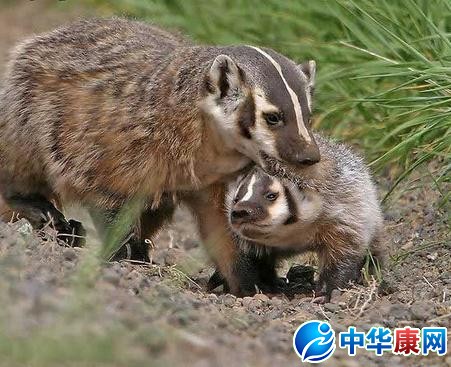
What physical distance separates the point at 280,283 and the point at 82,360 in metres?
2.74

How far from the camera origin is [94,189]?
5195 millimetres

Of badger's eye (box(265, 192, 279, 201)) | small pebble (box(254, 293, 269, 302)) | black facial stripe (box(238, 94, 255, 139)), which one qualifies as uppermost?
black facial stripe (box(238, 94, 255, 139))

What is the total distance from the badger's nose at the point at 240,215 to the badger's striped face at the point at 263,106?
0.71 feet

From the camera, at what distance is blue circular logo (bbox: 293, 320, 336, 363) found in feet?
12.0

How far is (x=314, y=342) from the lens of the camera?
3.80 m

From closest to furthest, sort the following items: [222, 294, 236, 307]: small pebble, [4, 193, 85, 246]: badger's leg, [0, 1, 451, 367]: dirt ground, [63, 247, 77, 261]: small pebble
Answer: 1. [0, 1, 451, 367]: dirt ground
2. [63, 247, 77, 261]: small pebble
3. [222, 294, 236, 307]: small pebble
4. [4, 193, 85, 246]: badger's leg

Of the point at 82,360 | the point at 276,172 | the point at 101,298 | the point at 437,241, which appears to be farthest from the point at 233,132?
the point at 82,360

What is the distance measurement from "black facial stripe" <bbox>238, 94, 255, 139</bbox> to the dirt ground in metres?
0.72

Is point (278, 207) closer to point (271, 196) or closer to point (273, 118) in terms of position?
point (271, 196)

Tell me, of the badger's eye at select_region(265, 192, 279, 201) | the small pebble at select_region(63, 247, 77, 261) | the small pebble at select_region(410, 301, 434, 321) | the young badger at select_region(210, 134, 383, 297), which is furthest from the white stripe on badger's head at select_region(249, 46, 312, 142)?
the small pebble at select_region(63, 247, 77, 261)

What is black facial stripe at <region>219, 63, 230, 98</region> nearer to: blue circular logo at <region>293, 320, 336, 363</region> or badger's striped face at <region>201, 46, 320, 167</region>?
badger's striped face at <region>201, 46, 320, 167</region>

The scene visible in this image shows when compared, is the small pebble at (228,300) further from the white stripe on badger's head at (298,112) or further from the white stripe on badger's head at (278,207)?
the white stripe on badger's head at (298,112)

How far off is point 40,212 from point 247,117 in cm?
149

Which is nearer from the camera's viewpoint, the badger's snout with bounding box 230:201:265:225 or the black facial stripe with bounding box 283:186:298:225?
the badger's snout with bounding box 230:201:265:225
